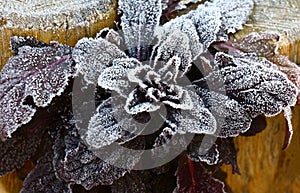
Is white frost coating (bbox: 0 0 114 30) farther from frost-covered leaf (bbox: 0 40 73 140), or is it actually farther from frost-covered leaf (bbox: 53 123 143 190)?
frost-covered leaf (bbox: 53 123 143 190)

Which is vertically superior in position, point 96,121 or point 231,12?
point 231,12

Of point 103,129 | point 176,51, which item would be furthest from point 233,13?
point 103,129

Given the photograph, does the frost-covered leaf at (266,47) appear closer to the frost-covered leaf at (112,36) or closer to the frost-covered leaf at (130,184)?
the frost-covered leaf at (112,36)

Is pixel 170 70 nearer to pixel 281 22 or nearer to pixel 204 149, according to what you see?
pixel 204 149

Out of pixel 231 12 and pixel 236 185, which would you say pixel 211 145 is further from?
pixel 236 185

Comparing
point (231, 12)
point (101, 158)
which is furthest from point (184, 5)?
point (101, 158)

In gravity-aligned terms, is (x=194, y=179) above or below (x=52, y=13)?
below

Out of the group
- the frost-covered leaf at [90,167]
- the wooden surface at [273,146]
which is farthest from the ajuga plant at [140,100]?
the wooden surface at [273,146]
